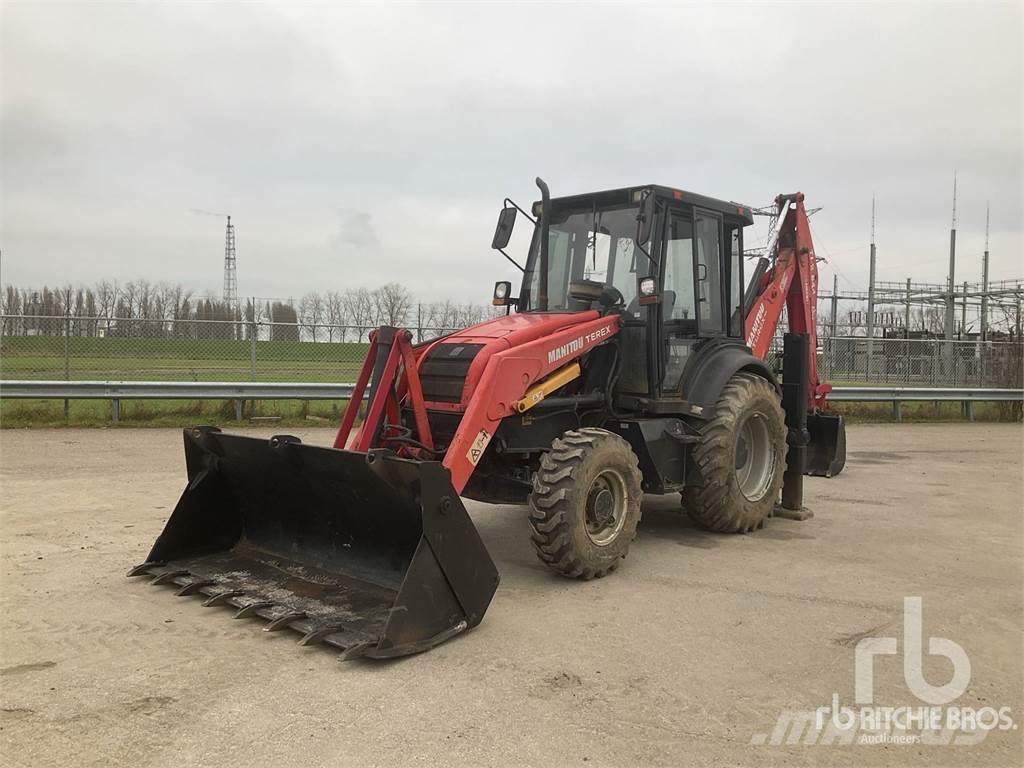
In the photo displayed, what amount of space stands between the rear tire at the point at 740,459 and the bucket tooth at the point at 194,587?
3813mm

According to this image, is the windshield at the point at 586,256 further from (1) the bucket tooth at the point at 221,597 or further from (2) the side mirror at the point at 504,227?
(1) the bucket tooth at the point at 221,597

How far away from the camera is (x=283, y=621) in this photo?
4.25 meters

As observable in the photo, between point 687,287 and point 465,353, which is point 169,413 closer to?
point 465,353

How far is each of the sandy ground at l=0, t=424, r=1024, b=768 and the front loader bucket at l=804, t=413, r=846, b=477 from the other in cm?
197

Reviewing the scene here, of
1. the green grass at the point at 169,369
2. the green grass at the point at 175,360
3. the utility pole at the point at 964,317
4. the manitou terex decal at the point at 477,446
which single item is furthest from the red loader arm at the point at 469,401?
the utility pole at the point at 964,317

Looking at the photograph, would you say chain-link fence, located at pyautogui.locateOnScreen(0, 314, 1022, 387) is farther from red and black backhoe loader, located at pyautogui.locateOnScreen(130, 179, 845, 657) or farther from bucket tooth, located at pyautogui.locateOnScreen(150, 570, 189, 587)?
bucket tooth, located at pyautogui.locateOnScreen(150, 570, 189, 587)

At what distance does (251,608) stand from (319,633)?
0.67m

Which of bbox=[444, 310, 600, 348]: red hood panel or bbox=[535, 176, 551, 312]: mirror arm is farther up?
bbox=[535, 176, 551, 312]: mirror arm

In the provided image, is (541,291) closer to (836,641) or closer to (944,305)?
(836,641)

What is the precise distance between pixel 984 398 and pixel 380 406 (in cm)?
1742

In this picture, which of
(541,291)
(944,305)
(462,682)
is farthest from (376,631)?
(944,305)

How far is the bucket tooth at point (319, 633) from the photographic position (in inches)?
158

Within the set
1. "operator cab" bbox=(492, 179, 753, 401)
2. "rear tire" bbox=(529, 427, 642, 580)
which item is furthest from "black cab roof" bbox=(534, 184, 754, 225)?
"rear tire" bbox=(529, 427, 642, 580)

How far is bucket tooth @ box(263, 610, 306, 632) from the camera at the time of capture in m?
4.21
